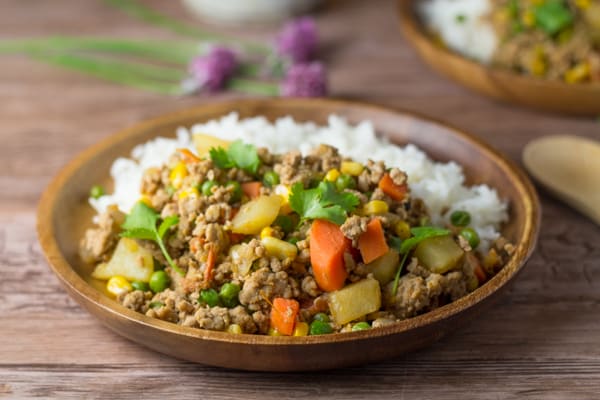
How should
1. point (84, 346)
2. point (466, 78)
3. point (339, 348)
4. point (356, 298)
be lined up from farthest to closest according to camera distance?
point (466, 78)
point (84, 346)
point (356, 298)
point (339, 348)

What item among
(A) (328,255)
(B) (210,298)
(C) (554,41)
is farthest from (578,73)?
(B) (210,298)

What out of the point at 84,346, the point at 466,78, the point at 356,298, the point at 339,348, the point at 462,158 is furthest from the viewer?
the point at 466,78

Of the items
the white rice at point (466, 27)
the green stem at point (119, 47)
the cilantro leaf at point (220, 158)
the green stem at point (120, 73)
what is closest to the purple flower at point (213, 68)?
the green stem at point (120, 73)

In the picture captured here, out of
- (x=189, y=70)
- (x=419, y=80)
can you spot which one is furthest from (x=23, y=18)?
(x=419, y=80)

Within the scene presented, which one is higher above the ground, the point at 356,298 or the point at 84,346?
the point at 356,298

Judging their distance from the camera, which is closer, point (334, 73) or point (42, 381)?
point (42, 381)

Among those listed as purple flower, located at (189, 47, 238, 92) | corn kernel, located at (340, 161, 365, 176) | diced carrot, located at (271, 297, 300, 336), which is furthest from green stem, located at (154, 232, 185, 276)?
purple flower, located at (189, 47, 238, 92)

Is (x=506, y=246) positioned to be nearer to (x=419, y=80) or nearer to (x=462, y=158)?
(x=462, y=158)

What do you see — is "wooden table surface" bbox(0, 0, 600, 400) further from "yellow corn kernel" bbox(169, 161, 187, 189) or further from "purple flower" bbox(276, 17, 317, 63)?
"yellow corn kernel" bbox(169, 161, 187, 189)
